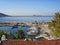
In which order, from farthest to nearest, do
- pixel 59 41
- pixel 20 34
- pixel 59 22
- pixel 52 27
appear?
pixel 20 34
pixel 52 27
pixel 59 22
pixel 59 41

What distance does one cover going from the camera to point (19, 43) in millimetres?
7863

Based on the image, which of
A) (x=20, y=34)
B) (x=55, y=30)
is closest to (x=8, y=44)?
(x=55, y=30)

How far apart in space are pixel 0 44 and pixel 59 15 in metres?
7.69

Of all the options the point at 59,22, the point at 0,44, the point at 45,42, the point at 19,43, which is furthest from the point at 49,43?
the point at 59,22

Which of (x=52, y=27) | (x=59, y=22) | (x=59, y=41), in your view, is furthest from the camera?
(x=52, y=27)

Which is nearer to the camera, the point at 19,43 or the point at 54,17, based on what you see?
the point at 19,43

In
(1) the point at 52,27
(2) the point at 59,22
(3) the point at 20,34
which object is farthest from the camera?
(3) the point at 20,34

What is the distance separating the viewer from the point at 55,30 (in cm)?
1420

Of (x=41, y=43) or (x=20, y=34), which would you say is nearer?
(x=41, y=43)

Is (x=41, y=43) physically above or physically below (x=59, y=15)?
below

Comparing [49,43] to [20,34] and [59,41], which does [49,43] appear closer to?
[59,41]

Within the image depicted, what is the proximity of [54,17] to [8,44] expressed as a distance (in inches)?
293

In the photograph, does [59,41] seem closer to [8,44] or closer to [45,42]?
[45,42]

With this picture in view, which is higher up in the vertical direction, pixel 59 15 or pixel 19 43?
pixel 59 15
